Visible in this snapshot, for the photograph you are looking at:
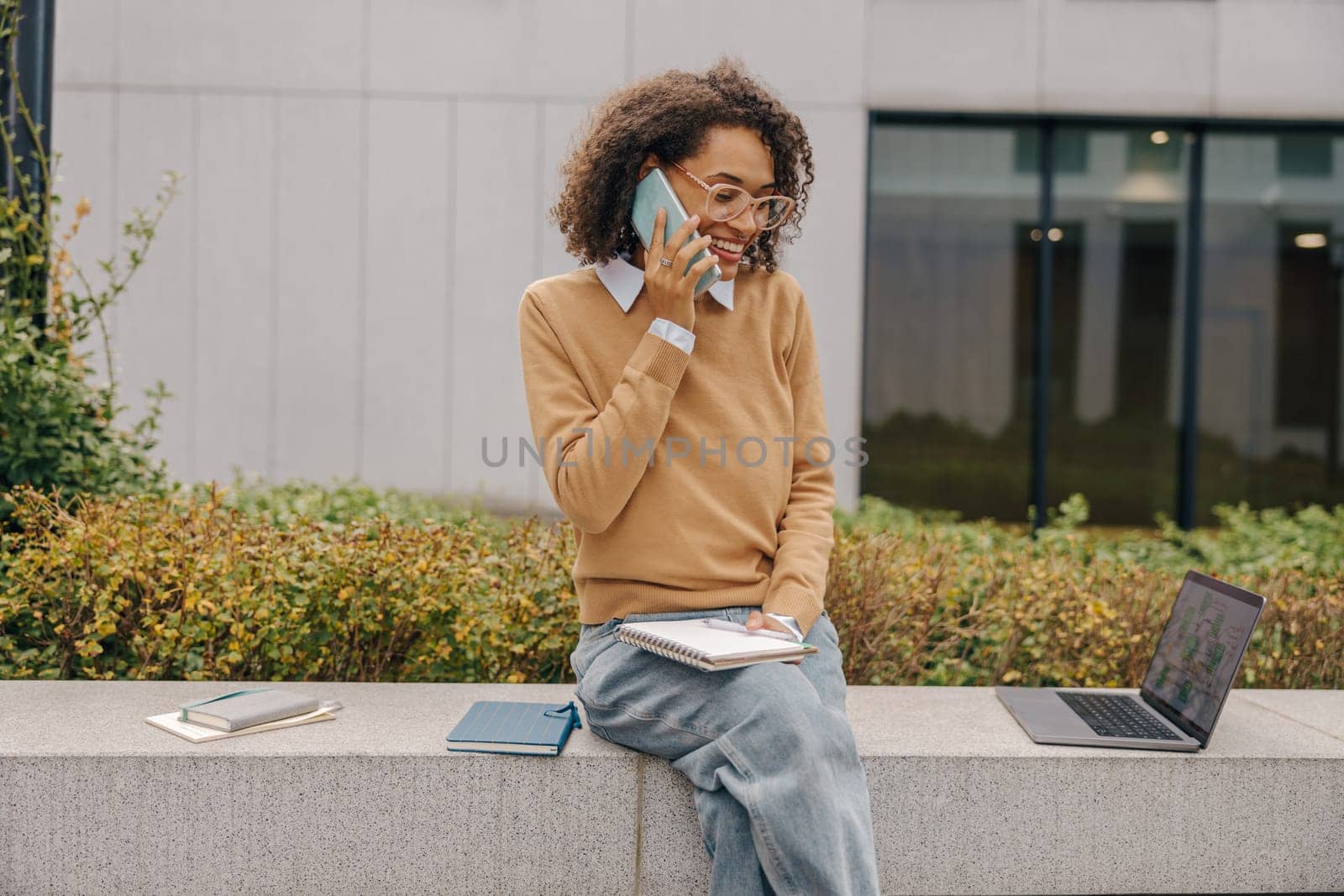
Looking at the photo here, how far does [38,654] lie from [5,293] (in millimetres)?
1477

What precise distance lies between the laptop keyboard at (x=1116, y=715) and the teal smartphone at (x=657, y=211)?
1497mm

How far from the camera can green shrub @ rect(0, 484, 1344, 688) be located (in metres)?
3.02

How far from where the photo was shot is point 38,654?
3059 mm

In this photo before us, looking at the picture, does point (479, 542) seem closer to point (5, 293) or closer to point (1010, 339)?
point (5, 293)

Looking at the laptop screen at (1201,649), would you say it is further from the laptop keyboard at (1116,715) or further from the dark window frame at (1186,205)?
the dark window frame at (1186,205)

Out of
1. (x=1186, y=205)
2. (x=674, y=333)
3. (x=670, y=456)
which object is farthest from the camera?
(x=1186, y=205)

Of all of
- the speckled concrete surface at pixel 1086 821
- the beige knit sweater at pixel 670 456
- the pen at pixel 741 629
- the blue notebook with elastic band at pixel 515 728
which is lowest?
the speckled concrete surface at pixel 1086 821

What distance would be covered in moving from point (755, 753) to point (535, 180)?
16.4 feet

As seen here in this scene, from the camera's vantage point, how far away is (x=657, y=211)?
7.70 ft

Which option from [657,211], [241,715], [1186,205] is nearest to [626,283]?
[657,211]

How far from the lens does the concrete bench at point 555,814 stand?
224 centimetres

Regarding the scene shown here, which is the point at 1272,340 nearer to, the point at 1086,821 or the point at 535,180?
the point at 535,180

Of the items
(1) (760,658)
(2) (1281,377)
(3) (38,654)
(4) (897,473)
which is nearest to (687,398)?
(1) (760,658)

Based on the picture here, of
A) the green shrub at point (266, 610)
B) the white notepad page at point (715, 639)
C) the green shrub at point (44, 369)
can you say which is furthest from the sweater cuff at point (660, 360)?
the green shrub at point (44, 369)
